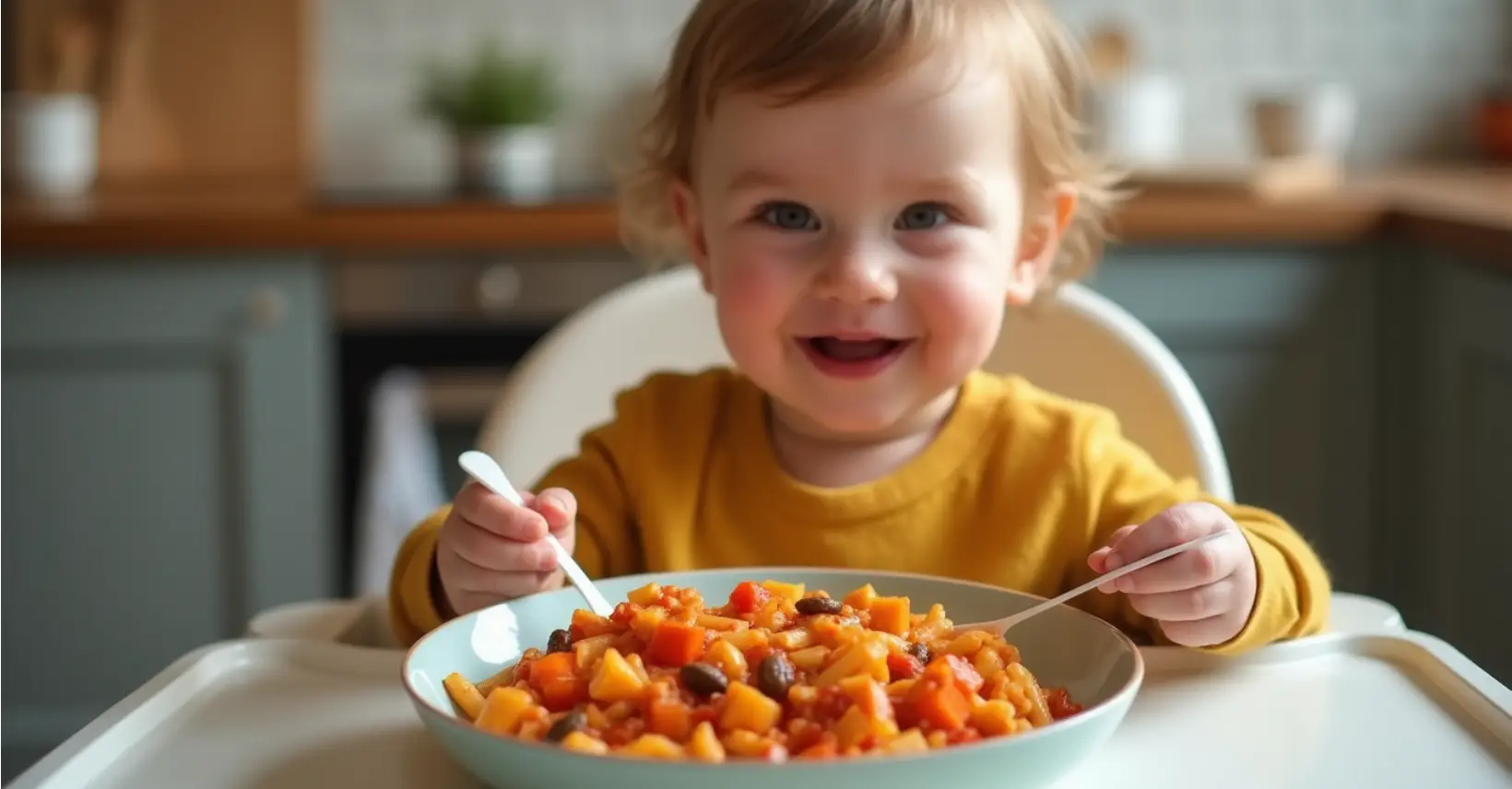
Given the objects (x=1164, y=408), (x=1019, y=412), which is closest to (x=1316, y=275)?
(x=1164, y=408)

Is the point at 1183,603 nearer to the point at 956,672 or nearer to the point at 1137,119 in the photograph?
the point at 956,672

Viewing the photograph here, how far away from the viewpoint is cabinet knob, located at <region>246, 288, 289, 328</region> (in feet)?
7.15

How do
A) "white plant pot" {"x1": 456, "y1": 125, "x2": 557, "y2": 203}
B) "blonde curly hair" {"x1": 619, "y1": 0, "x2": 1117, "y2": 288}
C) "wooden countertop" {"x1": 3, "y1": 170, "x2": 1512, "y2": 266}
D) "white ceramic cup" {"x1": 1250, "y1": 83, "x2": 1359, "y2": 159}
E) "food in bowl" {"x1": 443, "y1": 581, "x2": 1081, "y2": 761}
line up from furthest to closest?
"white plant pot" {"x1": 456, "y1": 125, "x2": 557, "y2": 203} → "white ceramic cup" {"x1": 1250, "y1": 83, "x2": 1359, "y2": 159} → "wooden countertop" {"x1": 3, "y1": 170, "x2": 1512, "y2": 266} → "blonde curly hair" {"x1": 619, "y1": 0, "x2": 1117, "y2": 288} → "food in bowl" {"x1": 443, "y1": 581, "x2": 1081, "y2": 761}

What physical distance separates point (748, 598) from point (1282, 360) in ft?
5.48

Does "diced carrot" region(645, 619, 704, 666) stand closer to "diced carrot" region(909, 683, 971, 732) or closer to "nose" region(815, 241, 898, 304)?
"diced carrot" region(909, 683, 971, 732)

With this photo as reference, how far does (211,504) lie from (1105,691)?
5.84ft

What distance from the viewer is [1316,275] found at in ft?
7.22

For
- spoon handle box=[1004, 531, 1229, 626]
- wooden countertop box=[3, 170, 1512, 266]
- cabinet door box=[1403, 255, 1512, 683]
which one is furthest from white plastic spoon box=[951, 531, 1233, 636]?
wooden countertop box=[3, 170, 1512, 266]

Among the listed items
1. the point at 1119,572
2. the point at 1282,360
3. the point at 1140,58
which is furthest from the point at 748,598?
the point at 1140,58

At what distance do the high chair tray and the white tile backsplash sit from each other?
201cm

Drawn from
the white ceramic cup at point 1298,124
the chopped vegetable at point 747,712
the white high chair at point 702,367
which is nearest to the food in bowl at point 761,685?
the chopped vegetable at point 747,712

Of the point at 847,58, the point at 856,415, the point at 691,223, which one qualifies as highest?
the point at 847,58

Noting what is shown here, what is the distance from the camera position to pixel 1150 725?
73 cm

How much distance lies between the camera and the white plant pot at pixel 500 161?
250 cm
